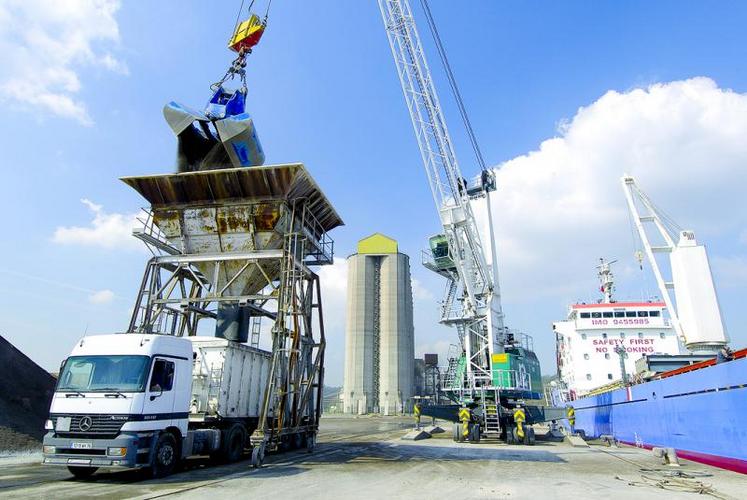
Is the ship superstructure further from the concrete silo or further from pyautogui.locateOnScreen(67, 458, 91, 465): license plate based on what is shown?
the concrete silo

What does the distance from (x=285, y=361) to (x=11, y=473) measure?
826 cm

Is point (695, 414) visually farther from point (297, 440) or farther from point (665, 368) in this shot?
point (297, 440)

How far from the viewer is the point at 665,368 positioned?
74.2ft

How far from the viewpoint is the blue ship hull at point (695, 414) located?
44.2 feet

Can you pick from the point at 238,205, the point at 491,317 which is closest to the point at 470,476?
the point at 238,205

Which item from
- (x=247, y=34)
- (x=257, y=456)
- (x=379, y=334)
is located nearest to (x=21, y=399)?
(x=257, y=456)

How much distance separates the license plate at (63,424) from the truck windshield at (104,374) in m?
0.70

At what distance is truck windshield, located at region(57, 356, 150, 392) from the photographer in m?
11.3

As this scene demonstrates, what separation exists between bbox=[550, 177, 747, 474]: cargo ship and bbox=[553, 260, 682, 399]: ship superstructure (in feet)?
0.22

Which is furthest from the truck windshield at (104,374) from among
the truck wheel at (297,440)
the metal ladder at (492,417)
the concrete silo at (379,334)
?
the concrete silo at (379,334)

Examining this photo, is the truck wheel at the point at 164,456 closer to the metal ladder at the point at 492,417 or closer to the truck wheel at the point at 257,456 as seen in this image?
the truck wheel at the point at 257,456

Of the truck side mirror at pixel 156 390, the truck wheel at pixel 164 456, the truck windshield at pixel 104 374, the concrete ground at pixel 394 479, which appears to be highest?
the truck windshield at pixel 104 374

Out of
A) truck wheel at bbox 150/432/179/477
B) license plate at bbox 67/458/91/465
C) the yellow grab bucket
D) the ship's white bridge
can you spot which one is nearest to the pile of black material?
license plate at bbox 67/458/91/465

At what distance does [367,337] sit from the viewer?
233 ft
